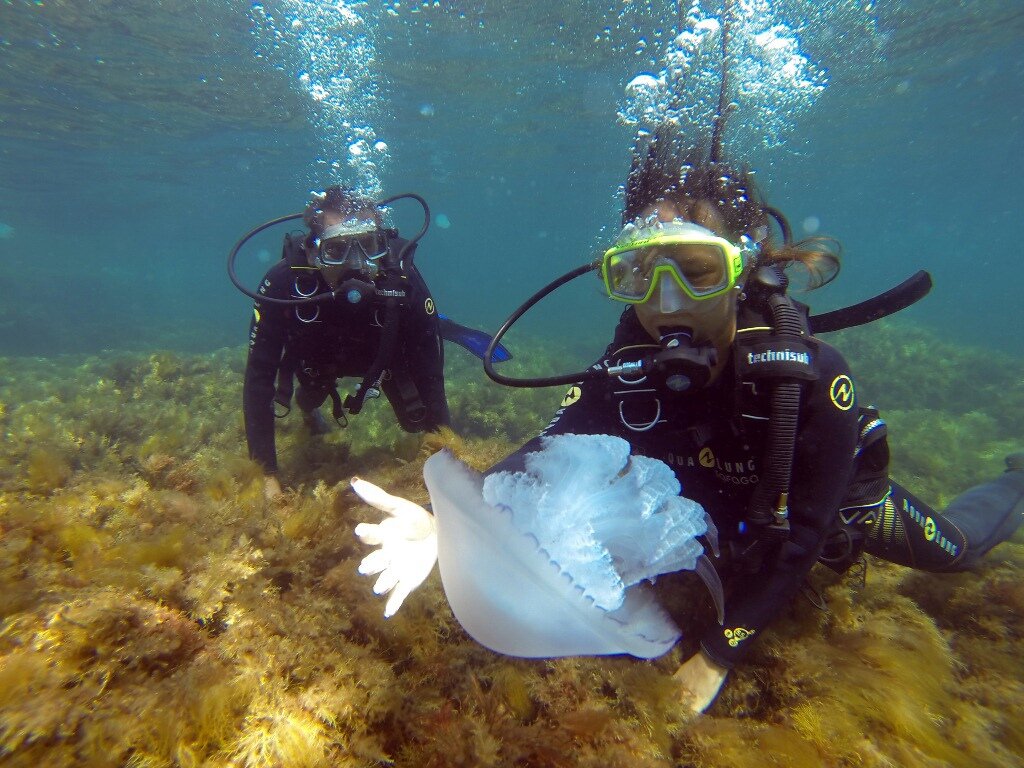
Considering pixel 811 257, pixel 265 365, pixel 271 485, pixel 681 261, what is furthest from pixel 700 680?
pixel 265 365

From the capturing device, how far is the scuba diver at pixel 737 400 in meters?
2.21

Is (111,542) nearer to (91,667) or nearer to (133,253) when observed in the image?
(91,667)

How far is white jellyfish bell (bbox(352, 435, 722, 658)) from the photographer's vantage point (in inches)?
46.9

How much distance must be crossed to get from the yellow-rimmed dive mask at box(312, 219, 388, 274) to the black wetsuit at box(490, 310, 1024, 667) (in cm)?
276

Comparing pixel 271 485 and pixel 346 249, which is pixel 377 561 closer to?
pixel 271 485

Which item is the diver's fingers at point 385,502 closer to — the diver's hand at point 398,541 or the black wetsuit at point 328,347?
the diver's hand at point 398,541

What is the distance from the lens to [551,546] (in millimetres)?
1287

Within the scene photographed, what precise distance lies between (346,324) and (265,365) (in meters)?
0.87

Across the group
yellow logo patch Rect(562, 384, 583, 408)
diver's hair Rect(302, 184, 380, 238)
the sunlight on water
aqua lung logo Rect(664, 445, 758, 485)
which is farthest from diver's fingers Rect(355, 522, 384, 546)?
the sunlight on water

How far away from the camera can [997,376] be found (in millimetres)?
14820

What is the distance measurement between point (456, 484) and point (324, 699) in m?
0.98

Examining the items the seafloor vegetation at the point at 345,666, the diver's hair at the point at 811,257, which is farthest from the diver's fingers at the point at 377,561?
the diver's hair at the point at 811,257

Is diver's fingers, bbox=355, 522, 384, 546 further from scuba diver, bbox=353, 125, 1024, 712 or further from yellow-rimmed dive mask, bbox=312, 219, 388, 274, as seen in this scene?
yellow-rimmed dive mask, bbox=312, 219, 388, 274

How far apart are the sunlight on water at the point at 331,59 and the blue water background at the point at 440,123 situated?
0.46 meters
